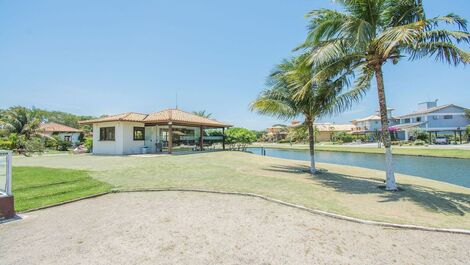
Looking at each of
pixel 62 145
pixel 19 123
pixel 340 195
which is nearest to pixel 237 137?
pixel 62 145

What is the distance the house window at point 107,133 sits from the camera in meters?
20.0

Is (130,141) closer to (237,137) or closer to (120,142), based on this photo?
(120,142)

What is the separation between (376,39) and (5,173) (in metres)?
9.91

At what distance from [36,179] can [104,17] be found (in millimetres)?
9910

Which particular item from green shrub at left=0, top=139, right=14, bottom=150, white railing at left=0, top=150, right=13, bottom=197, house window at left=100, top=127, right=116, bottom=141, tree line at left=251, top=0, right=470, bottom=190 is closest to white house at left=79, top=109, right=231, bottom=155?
house window at left=100, top=127, right=116, bottom=141

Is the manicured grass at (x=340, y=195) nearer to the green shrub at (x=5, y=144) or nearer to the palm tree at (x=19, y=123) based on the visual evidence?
the green shrub at (x=5, y=144)

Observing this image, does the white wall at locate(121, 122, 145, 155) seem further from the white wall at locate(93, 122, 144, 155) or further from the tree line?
the tree line

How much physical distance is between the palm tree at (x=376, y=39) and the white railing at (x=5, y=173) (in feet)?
26.6

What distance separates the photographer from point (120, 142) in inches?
766

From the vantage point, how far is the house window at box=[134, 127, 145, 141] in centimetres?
2055

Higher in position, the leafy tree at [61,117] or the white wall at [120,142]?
the leafy tree at [61,117]

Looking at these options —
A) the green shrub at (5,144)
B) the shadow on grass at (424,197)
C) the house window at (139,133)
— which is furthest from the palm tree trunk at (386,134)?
the green shrub at (5,144)

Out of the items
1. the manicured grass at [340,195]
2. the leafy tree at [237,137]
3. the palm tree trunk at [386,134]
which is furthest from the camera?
the leafy tree at [237,137]

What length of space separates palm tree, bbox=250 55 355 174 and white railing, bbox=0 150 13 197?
29.2ft
